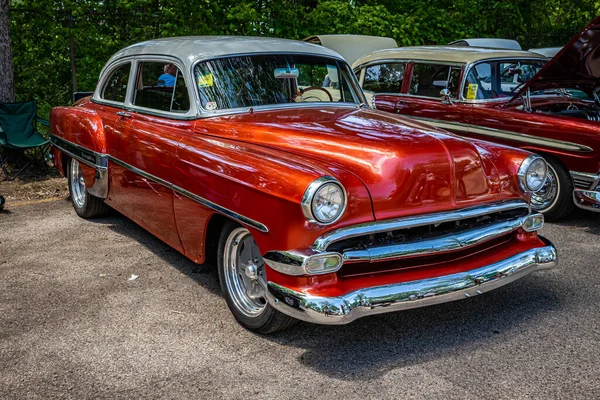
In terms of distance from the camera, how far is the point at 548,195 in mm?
5922

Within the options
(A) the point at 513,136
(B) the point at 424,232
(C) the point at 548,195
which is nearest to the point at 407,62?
(A) the point at 513,136

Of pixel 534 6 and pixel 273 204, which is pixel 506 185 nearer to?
pixel 273 204

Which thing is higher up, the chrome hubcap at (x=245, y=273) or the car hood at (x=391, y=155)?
the car hood at (x=391, y=155)

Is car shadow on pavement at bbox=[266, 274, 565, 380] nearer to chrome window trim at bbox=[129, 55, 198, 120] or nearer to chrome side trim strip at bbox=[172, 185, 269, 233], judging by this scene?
chrome side trim strip at bbox=[172, 185, 269, 233]

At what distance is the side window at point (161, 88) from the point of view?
4477 millimetres

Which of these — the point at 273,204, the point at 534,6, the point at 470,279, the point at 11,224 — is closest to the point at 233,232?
the point at 273,204

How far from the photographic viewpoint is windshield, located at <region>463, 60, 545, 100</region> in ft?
22.3

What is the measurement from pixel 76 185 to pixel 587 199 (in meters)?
4.58

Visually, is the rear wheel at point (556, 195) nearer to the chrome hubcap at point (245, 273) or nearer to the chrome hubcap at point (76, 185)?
the chrome hubcap at point (245, 273)

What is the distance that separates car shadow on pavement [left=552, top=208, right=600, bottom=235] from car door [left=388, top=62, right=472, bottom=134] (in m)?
1.35

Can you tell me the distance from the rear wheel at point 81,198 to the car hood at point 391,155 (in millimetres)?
2145

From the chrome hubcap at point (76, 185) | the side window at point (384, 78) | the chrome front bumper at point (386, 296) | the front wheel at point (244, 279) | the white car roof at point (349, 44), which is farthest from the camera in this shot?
the white car roof at point (349, 44)

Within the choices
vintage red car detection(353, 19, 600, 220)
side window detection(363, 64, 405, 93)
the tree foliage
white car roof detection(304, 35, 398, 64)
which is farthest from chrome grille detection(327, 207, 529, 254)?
white car roof detection(304, 35, 398, 64)

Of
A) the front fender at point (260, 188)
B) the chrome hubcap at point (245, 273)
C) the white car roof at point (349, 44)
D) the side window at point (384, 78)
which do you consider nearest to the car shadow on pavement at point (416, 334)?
the chrome hubcap at point (245, 273)
